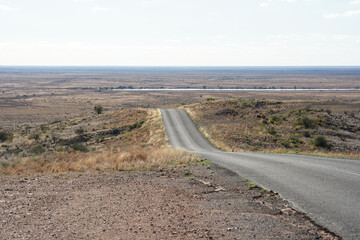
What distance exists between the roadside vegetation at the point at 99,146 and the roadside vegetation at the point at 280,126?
7.17 m

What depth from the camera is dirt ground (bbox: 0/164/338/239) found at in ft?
24.2

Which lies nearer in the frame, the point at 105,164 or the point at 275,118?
the point at 105,164

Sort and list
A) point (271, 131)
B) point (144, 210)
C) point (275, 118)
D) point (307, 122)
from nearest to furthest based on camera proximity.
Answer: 1. point (144, 210)
2. point (271, 131)
3. point (307, 122)
4. point (275, 118)

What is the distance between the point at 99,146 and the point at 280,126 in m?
22.0

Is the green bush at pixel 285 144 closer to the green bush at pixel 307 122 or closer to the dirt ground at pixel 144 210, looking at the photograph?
the green bush at pixel 307 122

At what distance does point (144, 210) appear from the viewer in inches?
352

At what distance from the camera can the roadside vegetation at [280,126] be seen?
33656 millimetres

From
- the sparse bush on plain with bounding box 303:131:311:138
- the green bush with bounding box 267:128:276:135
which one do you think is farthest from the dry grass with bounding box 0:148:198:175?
the sparse bush on plain with bounding box 303:131:311:138

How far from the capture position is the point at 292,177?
13.2 meters

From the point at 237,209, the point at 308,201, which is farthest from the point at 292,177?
the point at 237,209

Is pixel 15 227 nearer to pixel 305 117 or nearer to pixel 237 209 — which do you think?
pixel 237 209

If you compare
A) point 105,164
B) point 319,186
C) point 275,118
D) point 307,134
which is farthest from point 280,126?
point 319,186

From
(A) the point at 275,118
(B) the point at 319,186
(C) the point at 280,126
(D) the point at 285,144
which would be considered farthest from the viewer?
(A) the point at 275,118

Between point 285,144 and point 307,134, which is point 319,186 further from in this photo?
point 307,134
